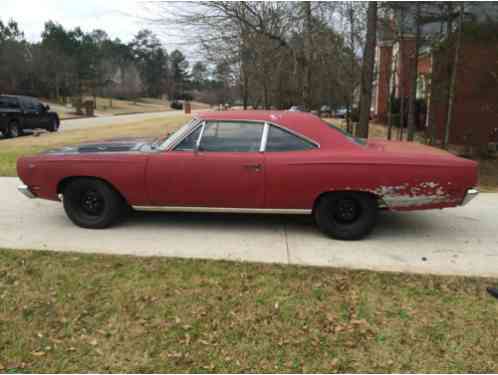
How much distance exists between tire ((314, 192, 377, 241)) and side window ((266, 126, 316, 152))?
24.5 inches

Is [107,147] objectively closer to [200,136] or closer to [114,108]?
[200,136]

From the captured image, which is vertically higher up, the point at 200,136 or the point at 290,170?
the point at 200,136

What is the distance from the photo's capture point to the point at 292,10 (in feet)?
38.3

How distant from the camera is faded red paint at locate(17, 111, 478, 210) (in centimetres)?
413

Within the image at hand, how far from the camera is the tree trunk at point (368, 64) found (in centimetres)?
909

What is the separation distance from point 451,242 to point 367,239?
961 mm

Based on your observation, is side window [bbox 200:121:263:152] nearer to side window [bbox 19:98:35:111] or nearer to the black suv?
the black suv

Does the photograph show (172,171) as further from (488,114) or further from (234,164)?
(488,114)

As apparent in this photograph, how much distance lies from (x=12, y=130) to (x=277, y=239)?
15.8 m

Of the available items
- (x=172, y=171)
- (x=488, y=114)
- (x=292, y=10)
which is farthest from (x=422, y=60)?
(x=172, y=171)

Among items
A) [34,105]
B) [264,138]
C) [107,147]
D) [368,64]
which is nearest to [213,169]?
[264,138]

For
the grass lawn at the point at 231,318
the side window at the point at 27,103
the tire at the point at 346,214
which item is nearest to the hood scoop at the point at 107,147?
the grass lawn at the point at 231,318

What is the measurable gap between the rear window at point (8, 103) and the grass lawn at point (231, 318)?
14719 mm

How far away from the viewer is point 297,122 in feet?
14.6
